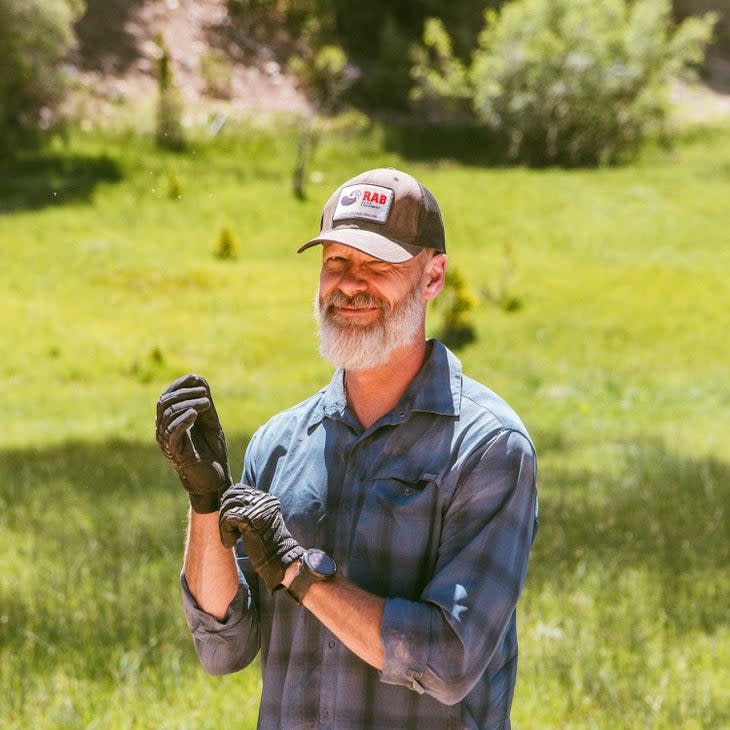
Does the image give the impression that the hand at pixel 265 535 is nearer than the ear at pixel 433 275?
Yes

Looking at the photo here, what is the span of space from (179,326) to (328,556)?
55.3 ft

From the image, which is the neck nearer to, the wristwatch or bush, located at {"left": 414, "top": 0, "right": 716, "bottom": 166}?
the wristwatch

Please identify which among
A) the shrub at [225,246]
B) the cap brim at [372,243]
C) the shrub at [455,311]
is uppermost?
the cap brim at [372,243]

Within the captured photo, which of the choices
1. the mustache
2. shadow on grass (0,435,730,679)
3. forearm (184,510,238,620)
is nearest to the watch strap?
forearm (184,510,238,620)

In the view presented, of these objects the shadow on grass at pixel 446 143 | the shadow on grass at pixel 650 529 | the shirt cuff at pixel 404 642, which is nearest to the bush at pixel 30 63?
the shadow on grass at pixel 446 143

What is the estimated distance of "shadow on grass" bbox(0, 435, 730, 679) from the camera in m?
5.58

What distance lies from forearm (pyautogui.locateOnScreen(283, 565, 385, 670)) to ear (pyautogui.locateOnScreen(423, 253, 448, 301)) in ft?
2.47

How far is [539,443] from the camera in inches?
439

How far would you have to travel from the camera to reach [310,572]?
236cm

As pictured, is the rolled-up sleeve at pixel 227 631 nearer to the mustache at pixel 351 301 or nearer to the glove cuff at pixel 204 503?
the glove cuff at pixel 204 503

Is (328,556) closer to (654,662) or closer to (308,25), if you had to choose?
(654,662)

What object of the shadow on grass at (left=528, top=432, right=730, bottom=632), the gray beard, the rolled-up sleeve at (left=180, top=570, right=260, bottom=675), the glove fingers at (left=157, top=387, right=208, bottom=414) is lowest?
the shadow on grass at (left=528, top=432, right=730, bottom=632)

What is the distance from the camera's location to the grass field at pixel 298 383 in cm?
520

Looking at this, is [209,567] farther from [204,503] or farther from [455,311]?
[455,311]
